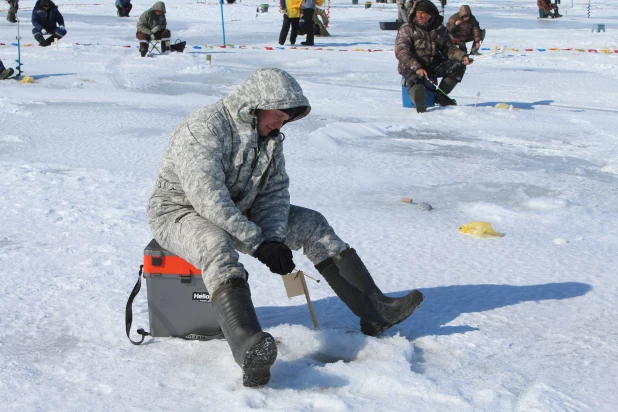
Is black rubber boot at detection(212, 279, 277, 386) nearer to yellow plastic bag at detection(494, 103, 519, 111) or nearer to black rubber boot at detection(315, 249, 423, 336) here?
black rubber boot at detection(315, 249, 423, 336)

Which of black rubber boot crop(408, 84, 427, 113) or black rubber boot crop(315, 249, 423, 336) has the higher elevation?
black rubber boot crop(408, 84, 427, 113)

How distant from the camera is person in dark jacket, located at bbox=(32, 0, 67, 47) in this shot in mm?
17094

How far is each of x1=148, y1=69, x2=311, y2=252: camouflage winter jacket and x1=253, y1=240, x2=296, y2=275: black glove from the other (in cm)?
7

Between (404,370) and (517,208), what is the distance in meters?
2.66

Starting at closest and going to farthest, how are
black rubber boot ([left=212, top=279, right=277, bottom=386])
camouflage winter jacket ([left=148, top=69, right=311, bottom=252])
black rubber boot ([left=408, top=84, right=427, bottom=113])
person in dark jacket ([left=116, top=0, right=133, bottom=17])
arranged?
1. black rubber boot ([left=212, top=279, right=277, bottom=386])
2. camouflage winter jacket ([left=148, top=69, right=311, bottom=252])
3. black rubber boot ([left=408, top=84, right=427, bottom=113])
4. person in dark jacket ([left=116, top=0, right=133, bottom=17])

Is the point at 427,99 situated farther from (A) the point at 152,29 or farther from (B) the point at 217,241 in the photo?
(A) the point at 152,29

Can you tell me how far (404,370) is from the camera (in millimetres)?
2867

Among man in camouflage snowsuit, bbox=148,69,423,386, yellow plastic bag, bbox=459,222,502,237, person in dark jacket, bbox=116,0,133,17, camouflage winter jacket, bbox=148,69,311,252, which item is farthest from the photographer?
person in dark jacket, bbox=116,0,133,17

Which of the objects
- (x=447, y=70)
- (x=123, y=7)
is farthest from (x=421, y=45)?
(x=123, y=7)

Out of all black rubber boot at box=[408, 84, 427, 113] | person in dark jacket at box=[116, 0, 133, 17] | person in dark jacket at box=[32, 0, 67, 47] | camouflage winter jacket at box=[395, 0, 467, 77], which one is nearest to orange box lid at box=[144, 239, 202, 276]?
black rubber boot at box=[408, 84, 427, 113]

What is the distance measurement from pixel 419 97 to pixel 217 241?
6119 mm

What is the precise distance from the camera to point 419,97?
8.69m

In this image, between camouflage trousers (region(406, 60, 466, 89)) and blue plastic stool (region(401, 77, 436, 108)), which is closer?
camouflage trousers (region(406, 60, 466, 89))

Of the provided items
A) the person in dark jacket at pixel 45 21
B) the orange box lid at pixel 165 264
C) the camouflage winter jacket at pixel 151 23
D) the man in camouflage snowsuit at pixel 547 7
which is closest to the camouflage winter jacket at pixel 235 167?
the orange box lid at pixel 165 264
